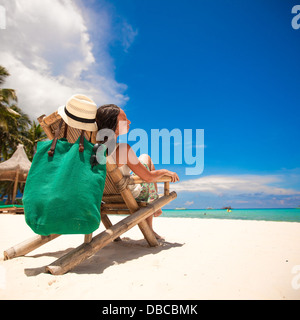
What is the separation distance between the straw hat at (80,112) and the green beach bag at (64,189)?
190 millimetres

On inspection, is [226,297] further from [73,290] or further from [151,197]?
[151,197]

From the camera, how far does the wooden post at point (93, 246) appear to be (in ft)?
6.08

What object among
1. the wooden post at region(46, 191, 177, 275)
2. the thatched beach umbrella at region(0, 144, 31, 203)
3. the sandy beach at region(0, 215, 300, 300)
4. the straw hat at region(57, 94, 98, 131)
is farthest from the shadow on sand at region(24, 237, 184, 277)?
the thatched beach umbrella at region(0, 144, 31, 203)

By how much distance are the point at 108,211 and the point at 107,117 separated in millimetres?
1580

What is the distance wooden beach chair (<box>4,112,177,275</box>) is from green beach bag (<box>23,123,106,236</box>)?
0.32 meters

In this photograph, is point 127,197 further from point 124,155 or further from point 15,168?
point 15,168

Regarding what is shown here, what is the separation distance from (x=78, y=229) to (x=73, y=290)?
44 centimetres

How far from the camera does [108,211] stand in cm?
303

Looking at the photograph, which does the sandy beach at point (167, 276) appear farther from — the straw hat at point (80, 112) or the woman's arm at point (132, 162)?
the straw hat at point (80, 112)

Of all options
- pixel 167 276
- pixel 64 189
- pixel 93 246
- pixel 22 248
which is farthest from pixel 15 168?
pixel 167 276
